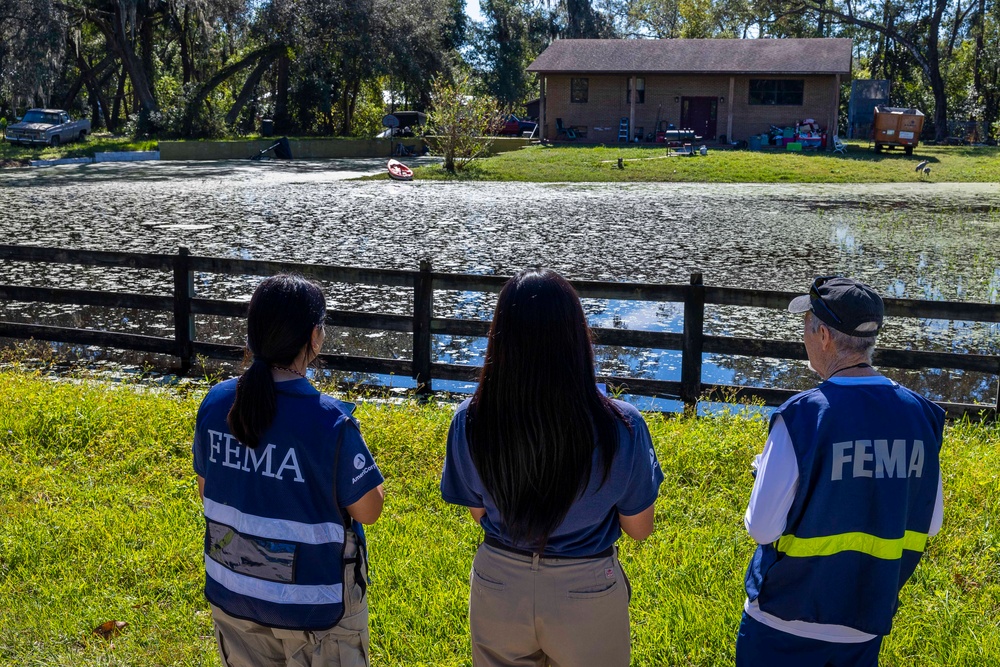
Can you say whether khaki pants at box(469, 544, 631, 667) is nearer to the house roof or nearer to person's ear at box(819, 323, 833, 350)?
person's ear at box(819, 323, 833, 350)

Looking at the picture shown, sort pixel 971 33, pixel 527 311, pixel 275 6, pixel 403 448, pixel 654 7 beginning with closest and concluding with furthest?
1. pixel 527 311
2. pixel 403 448
3. pixel 275 6
4. pixel 971 33
5. pixel 654 7

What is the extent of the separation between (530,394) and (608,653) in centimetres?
76

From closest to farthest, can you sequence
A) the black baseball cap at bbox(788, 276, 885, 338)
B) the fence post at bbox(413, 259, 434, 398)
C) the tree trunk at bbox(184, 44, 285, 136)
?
the black baseball cap at bbox(788, 276, 885, 338)
the fence post at bbox(413, 259, 434, 398)
the tree trunk at bbox(184, 44, 285, 136)

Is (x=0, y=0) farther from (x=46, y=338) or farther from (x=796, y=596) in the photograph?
(x=796, y=596)

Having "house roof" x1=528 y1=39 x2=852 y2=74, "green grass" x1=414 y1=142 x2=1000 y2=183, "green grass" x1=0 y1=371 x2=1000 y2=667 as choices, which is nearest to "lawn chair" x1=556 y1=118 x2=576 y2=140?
"house roof" x1=528 y1=39 x2=852 y2=74

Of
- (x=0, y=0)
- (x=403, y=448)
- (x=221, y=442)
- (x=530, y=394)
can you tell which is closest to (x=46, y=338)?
(x=403, y=448)

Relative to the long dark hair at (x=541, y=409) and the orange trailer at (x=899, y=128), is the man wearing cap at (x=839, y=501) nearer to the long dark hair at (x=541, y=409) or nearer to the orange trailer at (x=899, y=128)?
the long dark hair at (x=541, y=409)

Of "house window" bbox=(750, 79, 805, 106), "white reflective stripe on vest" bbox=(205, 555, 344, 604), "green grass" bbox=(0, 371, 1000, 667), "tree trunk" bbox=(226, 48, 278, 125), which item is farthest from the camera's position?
"tree trunk" bbox=(226, 48, 278, 125)

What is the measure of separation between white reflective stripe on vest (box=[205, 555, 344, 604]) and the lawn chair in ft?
170

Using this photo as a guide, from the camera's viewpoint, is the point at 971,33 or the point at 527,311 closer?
the point at 527,311

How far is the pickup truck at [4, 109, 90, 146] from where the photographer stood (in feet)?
146

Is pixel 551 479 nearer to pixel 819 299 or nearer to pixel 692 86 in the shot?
pixel 819 299

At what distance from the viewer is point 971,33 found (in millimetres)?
70125

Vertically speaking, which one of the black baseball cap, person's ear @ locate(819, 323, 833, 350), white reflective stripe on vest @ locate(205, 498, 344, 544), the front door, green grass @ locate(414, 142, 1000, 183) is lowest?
white reflective stripe on vest @ locate(205, 498, 344, 544)
